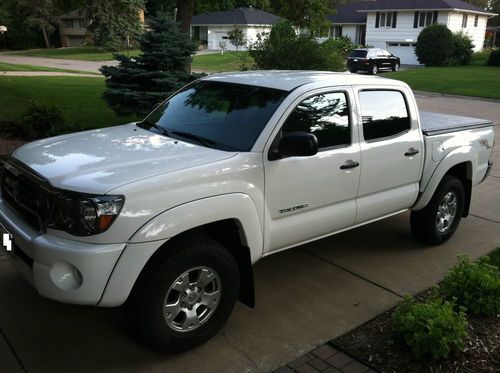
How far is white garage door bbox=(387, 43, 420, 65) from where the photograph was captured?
48.5 metres

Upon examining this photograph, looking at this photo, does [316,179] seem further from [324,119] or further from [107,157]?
[107,157]

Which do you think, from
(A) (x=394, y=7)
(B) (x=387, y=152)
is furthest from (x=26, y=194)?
(A) (x=394, y=7)

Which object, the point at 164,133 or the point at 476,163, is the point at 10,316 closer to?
the point at 164,133

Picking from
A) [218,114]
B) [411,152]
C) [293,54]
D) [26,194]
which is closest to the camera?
[26,194]

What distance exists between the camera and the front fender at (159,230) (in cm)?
312

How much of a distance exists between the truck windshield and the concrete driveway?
138 cm

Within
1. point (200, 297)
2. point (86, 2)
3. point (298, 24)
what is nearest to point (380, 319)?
point (200, 297)

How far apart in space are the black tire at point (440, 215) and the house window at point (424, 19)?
46.5 meters

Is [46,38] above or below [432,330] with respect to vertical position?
above

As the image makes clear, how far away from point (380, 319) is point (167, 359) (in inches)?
66.0

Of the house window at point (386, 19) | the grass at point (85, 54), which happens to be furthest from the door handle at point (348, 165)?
the house window at point (386, 19)

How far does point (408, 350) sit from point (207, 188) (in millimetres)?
1777

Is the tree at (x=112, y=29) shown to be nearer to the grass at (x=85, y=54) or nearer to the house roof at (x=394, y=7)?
the grass at (x=85, y=54)

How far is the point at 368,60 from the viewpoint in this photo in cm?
3428
